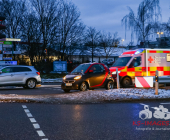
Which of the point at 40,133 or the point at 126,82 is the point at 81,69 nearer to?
the point at 126,82

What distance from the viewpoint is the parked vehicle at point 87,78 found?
1576cm

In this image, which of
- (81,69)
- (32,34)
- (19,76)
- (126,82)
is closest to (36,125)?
(81,69)

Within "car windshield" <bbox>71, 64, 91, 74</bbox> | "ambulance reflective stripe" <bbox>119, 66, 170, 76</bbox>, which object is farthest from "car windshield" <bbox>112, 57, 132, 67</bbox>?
"car windshield" <bbox>71, 64, 91, 74</bbox>

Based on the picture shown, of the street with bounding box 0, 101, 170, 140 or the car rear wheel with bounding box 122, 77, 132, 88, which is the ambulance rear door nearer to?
the car rear wheel with bounding box 122, 77, 132, 88

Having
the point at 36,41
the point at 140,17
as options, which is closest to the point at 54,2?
the point at 36,41

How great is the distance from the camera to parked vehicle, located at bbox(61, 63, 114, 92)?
15.8 m

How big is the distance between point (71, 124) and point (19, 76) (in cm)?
1320

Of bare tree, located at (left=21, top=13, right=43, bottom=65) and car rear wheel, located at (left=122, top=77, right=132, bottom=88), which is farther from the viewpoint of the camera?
bare tree, located at (left=21, top=13, right=43, bottom=65)

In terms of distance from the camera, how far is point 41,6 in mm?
43406

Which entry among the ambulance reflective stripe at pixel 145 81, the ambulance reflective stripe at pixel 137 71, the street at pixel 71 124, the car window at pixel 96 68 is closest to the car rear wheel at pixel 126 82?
the ambulance reflective stripe at pixel 137 71

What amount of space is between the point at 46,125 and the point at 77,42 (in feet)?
125

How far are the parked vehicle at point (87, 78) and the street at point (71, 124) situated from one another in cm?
574

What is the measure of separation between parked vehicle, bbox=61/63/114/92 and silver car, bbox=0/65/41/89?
434cm

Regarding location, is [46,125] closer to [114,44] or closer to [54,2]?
[54,2]
